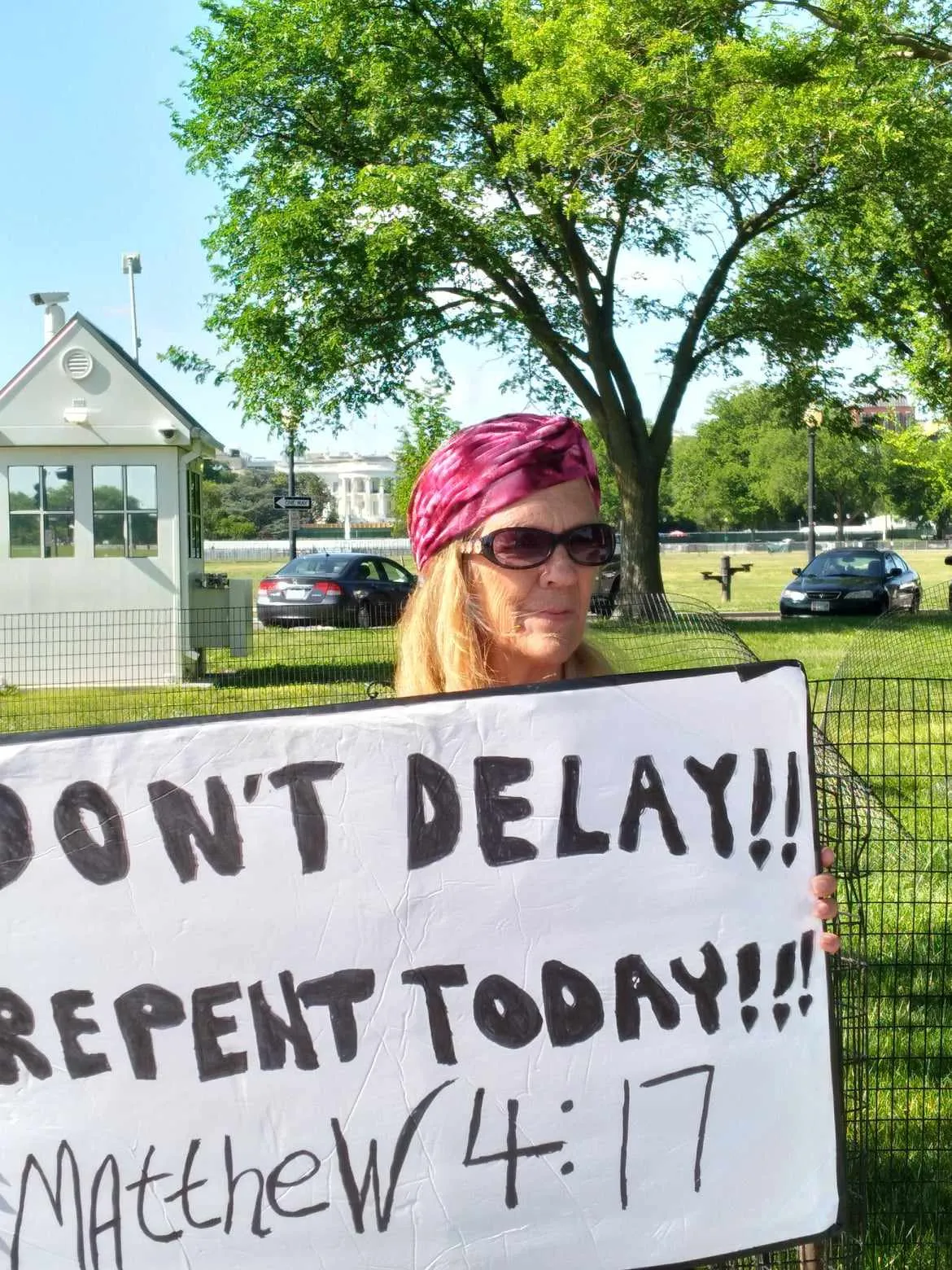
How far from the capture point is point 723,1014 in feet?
6.04

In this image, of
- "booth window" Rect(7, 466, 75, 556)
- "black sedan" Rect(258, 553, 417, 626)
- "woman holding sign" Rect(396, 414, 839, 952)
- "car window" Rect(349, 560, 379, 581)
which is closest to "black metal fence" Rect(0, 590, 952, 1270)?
"woman holding sign" Rect(396, 414, 839, 952)

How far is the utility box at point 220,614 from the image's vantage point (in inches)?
489

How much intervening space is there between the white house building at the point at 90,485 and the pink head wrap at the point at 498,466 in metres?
12.1

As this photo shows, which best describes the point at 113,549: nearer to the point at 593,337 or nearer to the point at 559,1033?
the point at 593,337

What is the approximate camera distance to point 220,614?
14.6 meters

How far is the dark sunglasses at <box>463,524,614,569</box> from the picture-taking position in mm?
2070

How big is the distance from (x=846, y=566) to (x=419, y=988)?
25.7 m

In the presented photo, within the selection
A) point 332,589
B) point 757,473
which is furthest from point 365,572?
point 757,473

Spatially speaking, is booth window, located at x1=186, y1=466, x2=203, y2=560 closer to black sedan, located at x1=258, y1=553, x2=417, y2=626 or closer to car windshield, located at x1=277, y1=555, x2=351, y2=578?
black sedan, located at x1=258, y1=553, x2=417, y2=626

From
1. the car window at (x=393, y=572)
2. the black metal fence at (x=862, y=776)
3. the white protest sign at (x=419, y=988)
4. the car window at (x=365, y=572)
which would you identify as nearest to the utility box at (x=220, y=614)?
the black metal fence at (x=862, y=776)

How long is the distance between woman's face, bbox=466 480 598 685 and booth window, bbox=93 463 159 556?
505 inches

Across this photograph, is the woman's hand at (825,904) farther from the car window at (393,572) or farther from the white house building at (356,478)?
the white house building at (356,478)

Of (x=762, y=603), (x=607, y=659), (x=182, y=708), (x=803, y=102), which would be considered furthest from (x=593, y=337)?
(x=607, y=659)

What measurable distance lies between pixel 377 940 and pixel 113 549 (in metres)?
13.4
